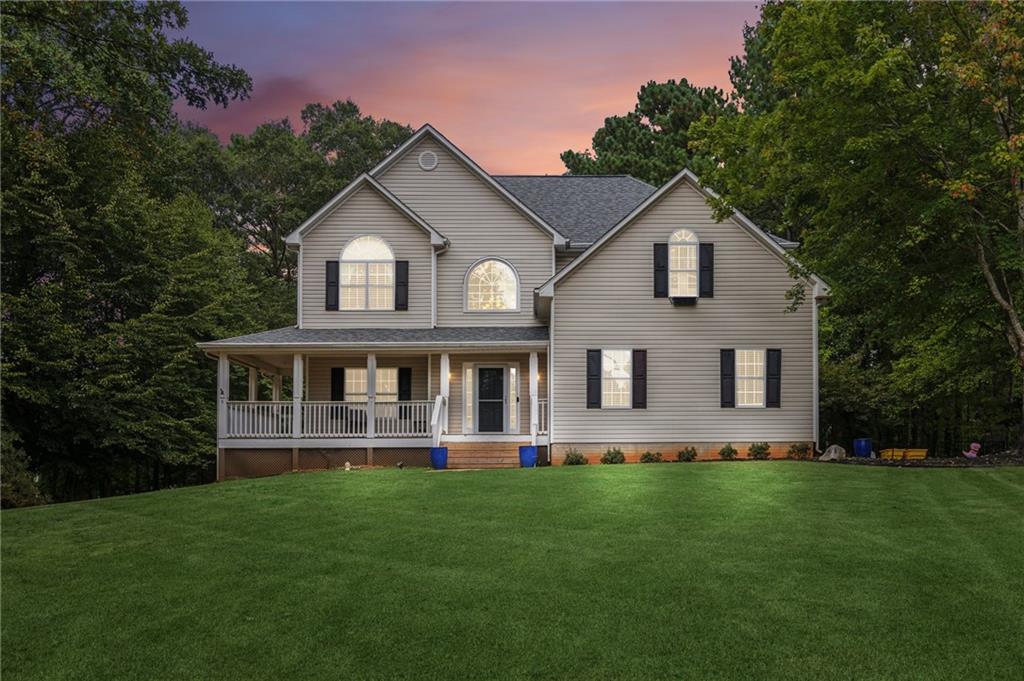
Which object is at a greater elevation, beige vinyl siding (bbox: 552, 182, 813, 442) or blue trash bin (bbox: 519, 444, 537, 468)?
beige vinyl siding (bbox: 552, 182, 813, 442)

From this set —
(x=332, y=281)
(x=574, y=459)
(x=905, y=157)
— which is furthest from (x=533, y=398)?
(x=905, y=157)

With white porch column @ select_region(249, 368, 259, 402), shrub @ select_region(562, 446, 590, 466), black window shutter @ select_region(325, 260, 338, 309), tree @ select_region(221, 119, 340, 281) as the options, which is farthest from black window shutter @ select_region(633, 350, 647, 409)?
tree @ select_region(221, 119, 340, 281)

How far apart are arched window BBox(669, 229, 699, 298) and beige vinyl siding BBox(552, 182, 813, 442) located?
246 millimetres

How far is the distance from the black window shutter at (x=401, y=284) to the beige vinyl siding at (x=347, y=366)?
149 cm

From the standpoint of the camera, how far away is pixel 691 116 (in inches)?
1539

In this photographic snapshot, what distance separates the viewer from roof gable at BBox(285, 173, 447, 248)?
75.0ft

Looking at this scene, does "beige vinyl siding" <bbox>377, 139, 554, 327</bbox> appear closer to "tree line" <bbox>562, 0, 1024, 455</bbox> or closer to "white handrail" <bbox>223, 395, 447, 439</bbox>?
"white handrail" <bbox>223, 395, 447, 439</bbox>

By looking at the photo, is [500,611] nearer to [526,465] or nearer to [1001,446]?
[526,465]

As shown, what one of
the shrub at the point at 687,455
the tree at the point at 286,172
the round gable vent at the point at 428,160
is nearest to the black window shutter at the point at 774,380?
the shrub at the point at 687,455

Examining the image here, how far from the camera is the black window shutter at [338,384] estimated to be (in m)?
23.8

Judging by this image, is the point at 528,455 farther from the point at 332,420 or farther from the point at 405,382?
the point at 332,420

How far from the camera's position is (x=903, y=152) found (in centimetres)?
1616

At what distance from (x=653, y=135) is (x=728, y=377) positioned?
21329 mm

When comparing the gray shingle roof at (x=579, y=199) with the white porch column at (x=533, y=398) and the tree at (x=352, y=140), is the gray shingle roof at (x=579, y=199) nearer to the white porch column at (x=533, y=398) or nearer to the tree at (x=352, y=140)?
the white porch column at (x=533, y=398)
